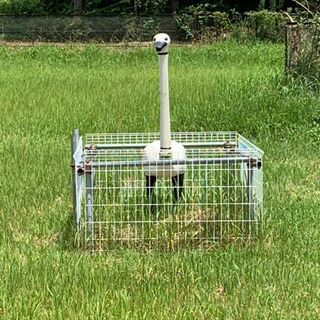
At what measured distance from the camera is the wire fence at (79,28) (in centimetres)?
2239

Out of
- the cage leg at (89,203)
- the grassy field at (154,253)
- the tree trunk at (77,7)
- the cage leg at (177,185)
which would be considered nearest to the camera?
the grassy field at (154,253)

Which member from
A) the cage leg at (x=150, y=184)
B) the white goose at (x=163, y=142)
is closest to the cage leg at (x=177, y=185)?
the white goose at (x=163, y=142)

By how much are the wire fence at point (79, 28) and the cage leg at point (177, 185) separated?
19.0 meters

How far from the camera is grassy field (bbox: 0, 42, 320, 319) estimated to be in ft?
9.57

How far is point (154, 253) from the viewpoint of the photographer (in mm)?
→ 3490

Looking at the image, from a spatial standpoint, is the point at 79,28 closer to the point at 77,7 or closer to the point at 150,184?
the point at 77,7

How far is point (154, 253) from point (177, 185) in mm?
421

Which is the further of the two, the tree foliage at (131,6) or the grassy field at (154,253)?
the tree foliage at (131,6)

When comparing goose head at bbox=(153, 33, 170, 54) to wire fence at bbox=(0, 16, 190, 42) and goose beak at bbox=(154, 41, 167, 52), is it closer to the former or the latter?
goose beak at bbox=(154, 41, 167, 52)

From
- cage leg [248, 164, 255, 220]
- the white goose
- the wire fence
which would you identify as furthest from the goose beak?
the wire fence

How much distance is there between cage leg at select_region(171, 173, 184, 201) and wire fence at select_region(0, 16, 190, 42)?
19.0 metres

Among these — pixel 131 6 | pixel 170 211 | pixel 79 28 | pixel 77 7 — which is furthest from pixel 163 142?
pixel 131 6

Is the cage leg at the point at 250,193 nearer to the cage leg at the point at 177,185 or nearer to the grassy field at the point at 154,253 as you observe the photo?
the grassy field at the point at 154,253

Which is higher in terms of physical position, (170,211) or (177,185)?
(177,185)
